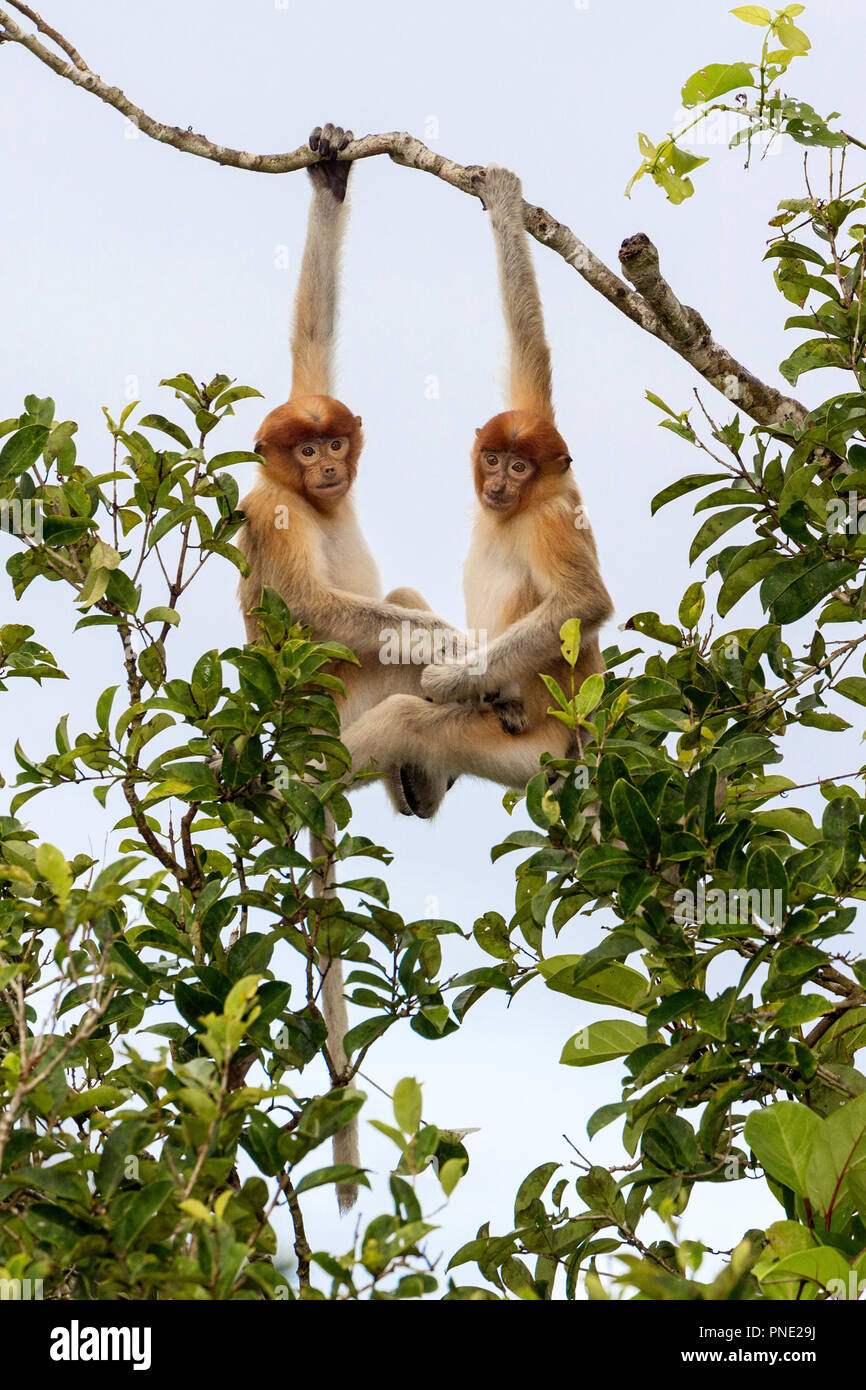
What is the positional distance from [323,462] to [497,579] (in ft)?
2.71

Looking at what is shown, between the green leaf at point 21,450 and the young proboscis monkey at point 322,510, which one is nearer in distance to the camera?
the green leaf at point 21,450

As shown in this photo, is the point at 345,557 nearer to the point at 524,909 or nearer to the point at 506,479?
the point at 506,479

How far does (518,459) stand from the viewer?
5.59m

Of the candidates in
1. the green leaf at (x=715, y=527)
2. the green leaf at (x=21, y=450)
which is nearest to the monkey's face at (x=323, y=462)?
the green leaf at (x=21, y=450)

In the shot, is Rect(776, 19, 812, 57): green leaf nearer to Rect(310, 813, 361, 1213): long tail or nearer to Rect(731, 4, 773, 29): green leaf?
Rect(731, 4, 773, 29): green leaf

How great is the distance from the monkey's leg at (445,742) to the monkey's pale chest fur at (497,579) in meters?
0.46

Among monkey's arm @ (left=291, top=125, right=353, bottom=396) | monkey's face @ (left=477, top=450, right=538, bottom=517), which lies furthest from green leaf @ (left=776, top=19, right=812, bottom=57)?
monkey's arm @ (left=291, top=125, right=353, bottom=396)

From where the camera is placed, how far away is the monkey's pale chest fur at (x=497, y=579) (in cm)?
566

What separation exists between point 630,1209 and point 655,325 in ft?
7.73

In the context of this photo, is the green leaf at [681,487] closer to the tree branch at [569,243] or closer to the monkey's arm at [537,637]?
the tree branch at [569,243]

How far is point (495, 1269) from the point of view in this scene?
130 inches

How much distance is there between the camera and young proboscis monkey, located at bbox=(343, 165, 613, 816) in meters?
5.38
